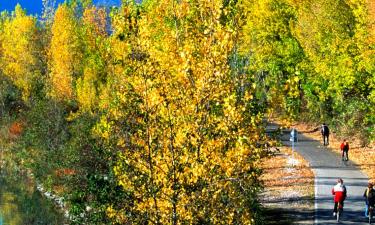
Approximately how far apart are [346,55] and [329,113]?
11.5m

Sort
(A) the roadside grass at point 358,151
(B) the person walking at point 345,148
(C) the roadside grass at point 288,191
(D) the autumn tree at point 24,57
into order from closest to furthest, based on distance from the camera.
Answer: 1. (C) the roadside grass at point 288,191
2. (A) the roadside grass at point 358,151
3. (B) the person walking at point 345,148
4. (D) the autumn tree at point 24,57

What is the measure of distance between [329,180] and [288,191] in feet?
9.79

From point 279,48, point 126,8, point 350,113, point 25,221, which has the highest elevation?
point 279,48

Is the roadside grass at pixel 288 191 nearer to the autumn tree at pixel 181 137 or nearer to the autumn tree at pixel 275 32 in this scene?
the autumn tree at pixel 181 137

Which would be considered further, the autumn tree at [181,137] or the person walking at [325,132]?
the person walking at [325,132]

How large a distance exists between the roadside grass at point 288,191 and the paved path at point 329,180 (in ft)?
1.49

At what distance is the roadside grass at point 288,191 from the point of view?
27248 mm

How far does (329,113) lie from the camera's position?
50750 millimetres

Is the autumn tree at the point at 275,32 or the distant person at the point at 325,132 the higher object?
the autumn tree at the point at 275,32

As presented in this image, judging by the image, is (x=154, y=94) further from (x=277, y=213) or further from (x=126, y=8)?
(x=277, y=213)

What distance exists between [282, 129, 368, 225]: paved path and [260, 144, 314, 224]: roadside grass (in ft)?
1.49

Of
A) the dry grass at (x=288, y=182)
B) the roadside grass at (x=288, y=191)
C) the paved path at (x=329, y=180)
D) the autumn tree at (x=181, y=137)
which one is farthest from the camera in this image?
the dry grass at (x=288, y=182)

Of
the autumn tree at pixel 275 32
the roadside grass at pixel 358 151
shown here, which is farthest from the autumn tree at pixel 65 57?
the roadside grass at pixel 358 151

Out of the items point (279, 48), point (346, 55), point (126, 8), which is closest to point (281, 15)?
point (279, 48)
